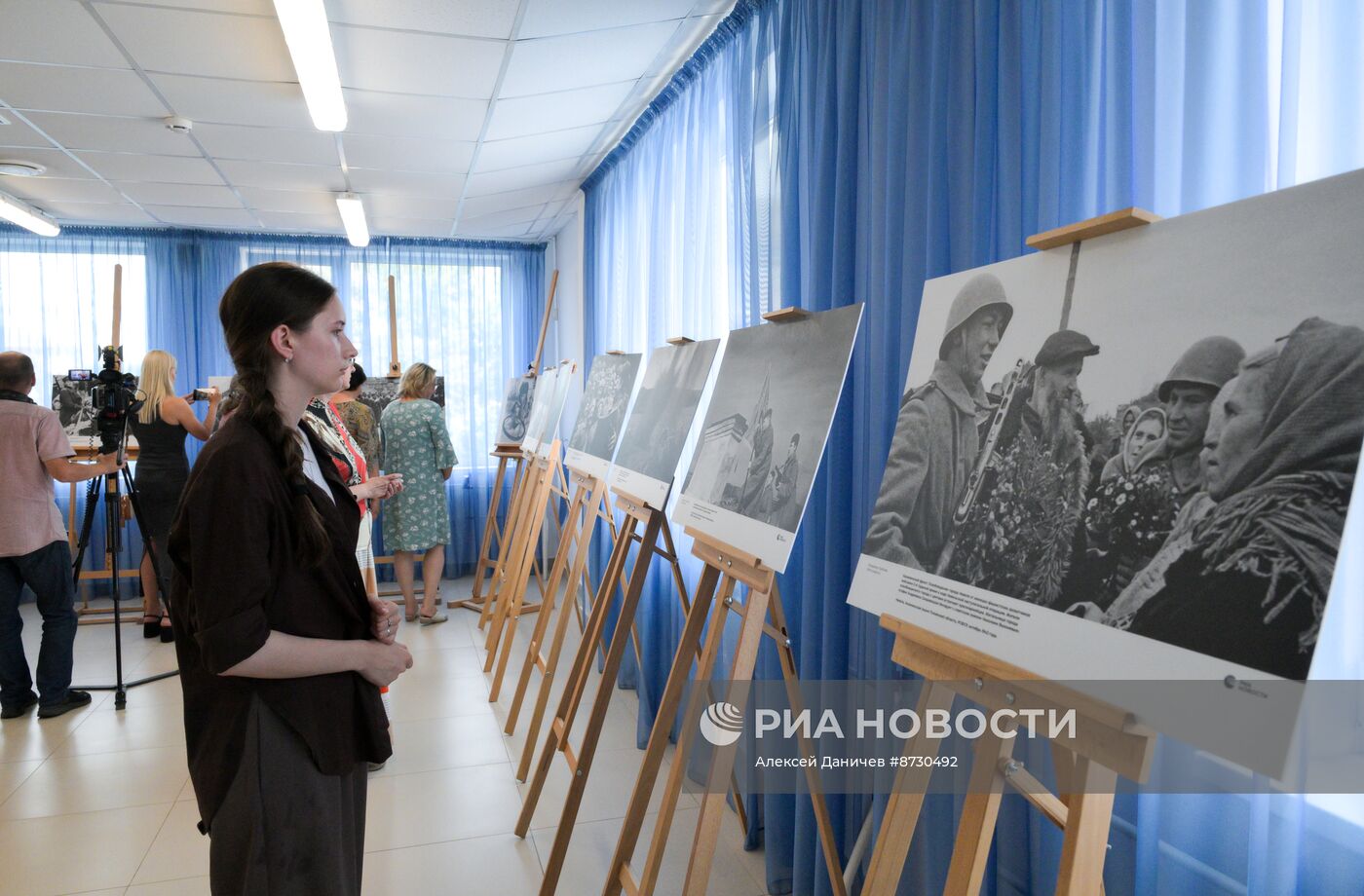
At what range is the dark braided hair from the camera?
1.24 metres

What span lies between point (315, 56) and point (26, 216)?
157 inches

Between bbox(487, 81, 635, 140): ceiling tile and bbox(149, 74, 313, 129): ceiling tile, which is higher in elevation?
bbox(487, 81, 635, 140): ceiling tile

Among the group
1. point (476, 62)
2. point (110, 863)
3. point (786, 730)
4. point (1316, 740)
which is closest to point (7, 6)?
point (476, 62)

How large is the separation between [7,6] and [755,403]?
2.80m

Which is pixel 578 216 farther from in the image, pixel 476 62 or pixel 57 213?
pixel 57 213

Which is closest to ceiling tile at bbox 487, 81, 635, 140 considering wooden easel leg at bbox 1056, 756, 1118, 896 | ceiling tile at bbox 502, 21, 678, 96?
ceiling tile at bbox 502, 21, 678, 96

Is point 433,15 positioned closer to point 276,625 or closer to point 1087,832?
point 276,625

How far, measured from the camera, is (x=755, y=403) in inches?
74.1

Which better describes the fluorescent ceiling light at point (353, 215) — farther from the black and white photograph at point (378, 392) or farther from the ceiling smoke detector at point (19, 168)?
the ceiling smoke detector at point (19, 168)

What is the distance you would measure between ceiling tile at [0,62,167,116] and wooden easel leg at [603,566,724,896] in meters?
3.21

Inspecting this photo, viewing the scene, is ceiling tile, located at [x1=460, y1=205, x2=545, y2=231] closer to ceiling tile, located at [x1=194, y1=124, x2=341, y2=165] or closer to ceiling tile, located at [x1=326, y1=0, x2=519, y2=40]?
ceiling tile, located at [x1=194, y1=124, x2=341, y2=165]

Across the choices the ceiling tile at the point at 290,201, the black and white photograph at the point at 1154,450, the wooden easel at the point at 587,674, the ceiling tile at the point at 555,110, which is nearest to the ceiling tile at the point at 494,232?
the ceiling tile at the point at 290,201

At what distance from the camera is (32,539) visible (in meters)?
3.32

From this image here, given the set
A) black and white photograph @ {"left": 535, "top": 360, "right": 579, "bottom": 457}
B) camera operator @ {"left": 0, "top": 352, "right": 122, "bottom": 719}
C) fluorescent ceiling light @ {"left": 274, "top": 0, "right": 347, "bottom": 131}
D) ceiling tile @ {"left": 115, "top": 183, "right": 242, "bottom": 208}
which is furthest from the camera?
ceiling tile @ {"left": 115, "top": 183, "right": 242, "bottom": 208}
